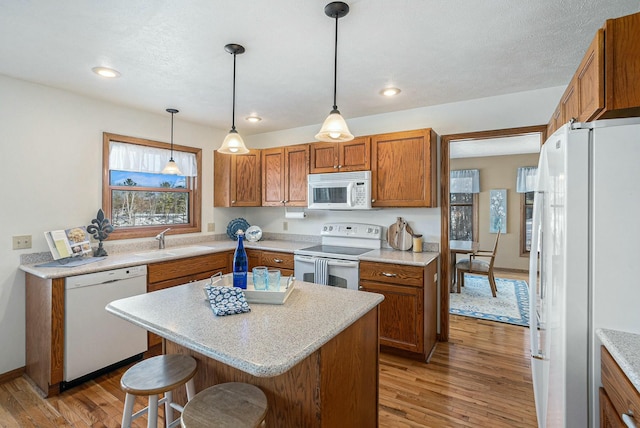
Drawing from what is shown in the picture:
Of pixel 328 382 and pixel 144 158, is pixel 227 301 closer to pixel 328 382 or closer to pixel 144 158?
pixel 328 382

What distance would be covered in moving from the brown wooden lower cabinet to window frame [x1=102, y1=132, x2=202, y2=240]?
2265mm

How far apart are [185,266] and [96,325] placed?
844 millimetres

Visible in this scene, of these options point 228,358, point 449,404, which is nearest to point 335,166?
point 449,404

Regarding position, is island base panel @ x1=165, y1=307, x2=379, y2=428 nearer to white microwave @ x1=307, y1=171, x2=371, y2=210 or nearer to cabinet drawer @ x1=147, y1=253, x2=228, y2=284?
cabinet drawer @ x1=147, y1=253, x2=228, y2=284

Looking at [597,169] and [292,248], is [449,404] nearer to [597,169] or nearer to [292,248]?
[597,169]

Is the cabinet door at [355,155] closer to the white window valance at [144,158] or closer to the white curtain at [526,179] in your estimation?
the white window valance at [144,158]

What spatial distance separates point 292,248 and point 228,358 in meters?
2.45

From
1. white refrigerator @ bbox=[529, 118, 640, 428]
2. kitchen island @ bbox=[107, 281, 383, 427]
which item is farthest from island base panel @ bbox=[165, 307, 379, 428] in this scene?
white refrigerator @ bbox=[529, 118, 640, 428]

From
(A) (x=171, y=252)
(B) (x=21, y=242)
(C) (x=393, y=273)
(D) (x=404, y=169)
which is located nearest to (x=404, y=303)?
(C) (x=393, y=273)

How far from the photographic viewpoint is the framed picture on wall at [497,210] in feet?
20.8

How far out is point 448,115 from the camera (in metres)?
3.14

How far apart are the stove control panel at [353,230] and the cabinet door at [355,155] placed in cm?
66

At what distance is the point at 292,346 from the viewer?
1.09 meters

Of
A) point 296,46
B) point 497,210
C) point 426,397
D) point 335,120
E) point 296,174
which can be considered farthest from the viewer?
point 497,210
